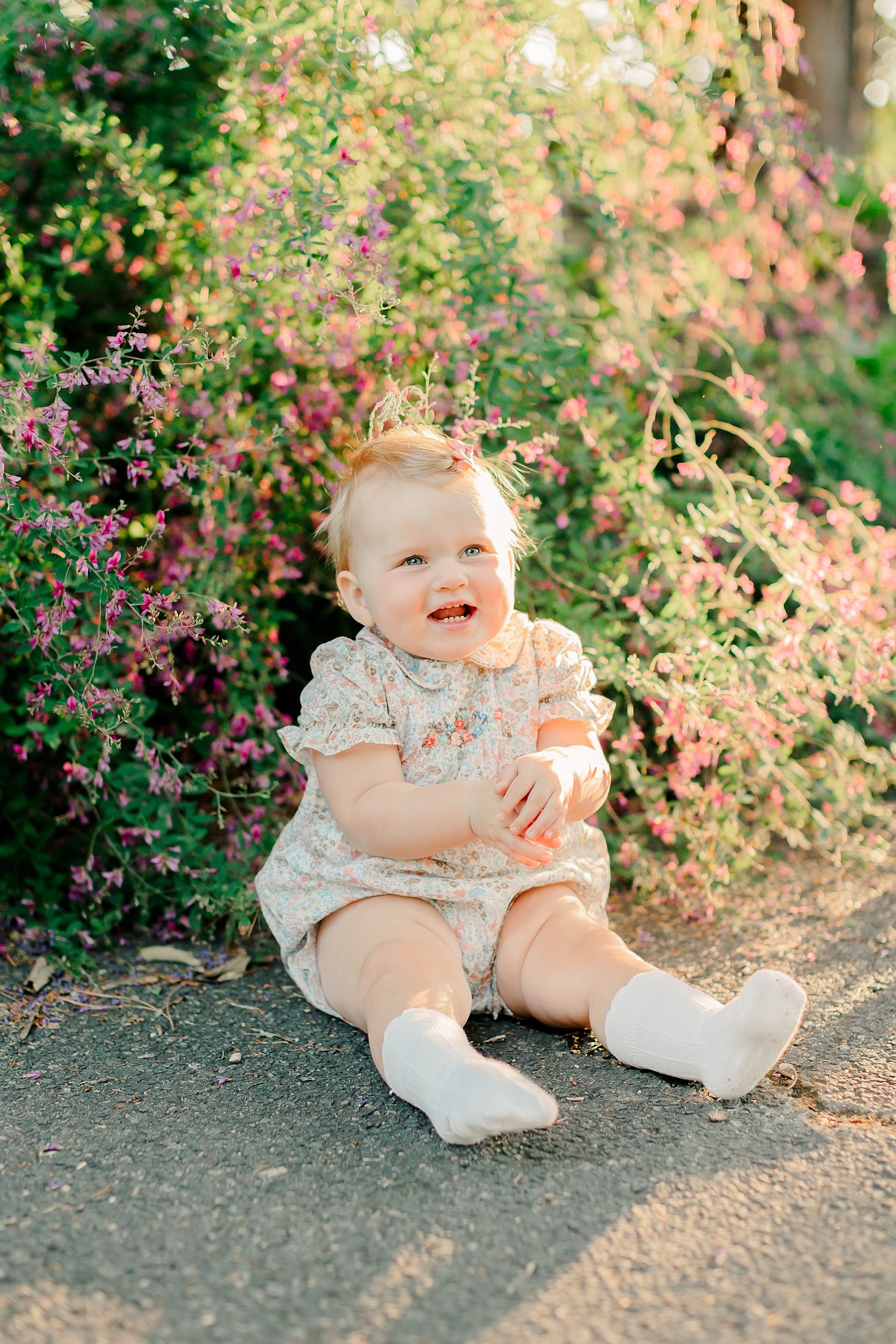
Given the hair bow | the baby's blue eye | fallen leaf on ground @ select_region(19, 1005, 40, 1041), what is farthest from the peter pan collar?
fallen leaf on ground @ select_region(19, 1005, 40, 1041)

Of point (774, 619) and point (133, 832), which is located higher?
point (774, 619)

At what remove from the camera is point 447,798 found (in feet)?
5.38

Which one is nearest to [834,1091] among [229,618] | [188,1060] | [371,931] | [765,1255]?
[765,1255]

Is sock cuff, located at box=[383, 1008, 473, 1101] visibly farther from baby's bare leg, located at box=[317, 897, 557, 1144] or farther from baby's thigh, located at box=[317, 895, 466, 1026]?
baby's thigh, located at box=[317, 895, 466, 1026]

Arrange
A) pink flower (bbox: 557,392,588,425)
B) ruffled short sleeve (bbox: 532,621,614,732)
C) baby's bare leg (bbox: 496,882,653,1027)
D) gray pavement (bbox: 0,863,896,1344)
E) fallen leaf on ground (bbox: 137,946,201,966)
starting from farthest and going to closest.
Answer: pink flower (bbox: 557,392,588,425) → fallen leaf on ground (bbox: 137,946,201,966) → ruffled short sleeve (bbox: 532,621,614,732) → baby's bare leg (bbox: 496,882,653,1027) → gray pavement (bbox: 0,863,896,1344)

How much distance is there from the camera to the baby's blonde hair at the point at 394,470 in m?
1.82

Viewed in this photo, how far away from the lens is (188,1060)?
1.75 m

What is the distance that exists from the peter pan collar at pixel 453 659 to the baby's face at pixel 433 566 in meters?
0.04

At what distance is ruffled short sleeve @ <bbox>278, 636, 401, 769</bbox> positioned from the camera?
1.77 meters

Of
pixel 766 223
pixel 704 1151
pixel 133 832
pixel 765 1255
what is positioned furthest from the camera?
pixel 766 223

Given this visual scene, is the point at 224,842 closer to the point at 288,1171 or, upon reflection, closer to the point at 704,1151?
the point at 288,1171

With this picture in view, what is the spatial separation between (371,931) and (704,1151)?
576 millimetres

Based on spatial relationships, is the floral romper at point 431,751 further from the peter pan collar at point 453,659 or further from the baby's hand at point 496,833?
the baby's hand at point 496,833

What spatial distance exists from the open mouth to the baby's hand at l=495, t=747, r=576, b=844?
1.06 feet
